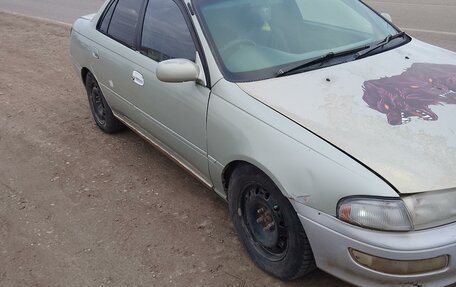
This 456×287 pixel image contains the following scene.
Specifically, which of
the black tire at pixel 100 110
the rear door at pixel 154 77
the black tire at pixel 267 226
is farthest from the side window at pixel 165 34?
the black tire at pixel 100 110

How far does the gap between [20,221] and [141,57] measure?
153cm

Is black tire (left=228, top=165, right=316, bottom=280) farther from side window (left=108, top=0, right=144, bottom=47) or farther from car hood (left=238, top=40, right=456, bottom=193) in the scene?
side window (left=108, top=0, right=144, bottom=47)

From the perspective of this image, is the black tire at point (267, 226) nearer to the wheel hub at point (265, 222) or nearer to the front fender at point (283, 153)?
the wheel hub at point (265, 222)

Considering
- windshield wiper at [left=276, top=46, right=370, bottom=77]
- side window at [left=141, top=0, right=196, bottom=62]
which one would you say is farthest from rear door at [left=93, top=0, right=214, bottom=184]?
windshield wiper at [left=276, top=46, right=370, bottom=77]

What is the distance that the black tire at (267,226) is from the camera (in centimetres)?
273

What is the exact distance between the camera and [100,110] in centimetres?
525

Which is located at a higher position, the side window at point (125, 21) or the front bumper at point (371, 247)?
the side window at point (125, 21)

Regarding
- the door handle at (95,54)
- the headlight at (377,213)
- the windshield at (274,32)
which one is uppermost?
the windshield at (274,32)

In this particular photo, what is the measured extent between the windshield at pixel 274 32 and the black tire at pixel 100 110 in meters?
1.90

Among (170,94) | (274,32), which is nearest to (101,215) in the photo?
(170,94)

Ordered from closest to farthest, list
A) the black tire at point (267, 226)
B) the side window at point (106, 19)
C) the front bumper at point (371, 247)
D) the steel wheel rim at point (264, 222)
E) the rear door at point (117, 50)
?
the front bumper at point (371, 247) < the black tire at point (267, 226) < the steel wheel rim at point (264, 222) < the rear door at point (117, 50) < the side window at point (106, 19)

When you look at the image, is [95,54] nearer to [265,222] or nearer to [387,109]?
[265,222]

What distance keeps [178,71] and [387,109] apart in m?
1.27

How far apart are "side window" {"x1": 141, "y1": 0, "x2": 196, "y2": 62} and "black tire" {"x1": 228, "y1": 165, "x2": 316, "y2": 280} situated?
3.15ft
